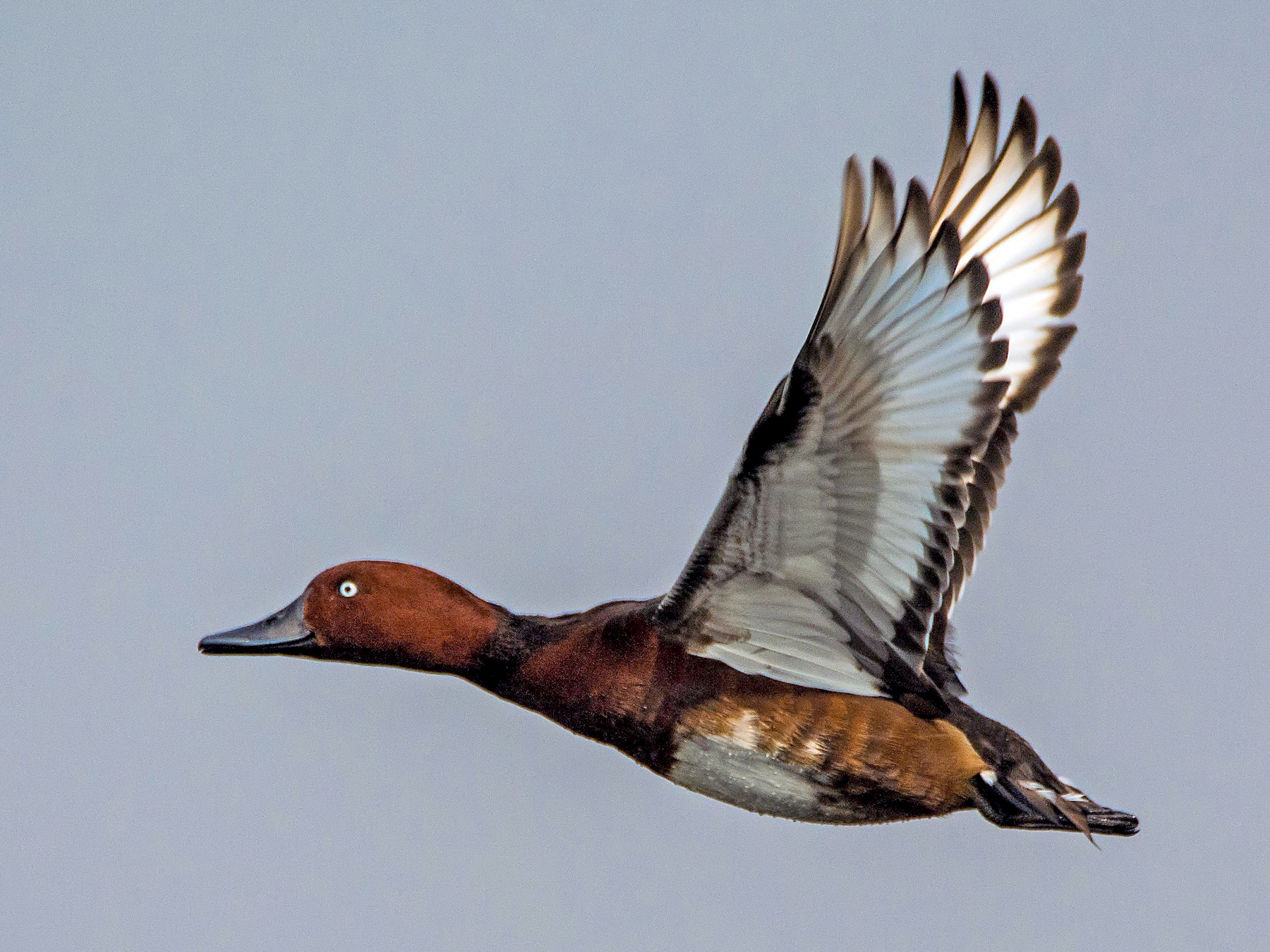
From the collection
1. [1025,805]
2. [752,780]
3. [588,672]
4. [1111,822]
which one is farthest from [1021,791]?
[588,672]

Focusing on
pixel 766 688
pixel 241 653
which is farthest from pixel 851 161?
pixel 241 653

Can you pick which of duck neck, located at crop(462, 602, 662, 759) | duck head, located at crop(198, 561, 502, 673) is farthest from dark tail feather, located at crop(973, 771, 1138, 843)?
duck head, located at crop(198, 561, 502, 673)

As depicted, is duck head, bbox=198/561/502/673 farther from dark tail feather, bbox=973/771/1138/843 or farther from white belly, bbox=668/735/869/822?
dark tail feather, bbox=973/771/1138/843

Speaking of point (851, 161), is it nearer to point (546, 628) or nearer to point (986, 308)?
point (986, 308)

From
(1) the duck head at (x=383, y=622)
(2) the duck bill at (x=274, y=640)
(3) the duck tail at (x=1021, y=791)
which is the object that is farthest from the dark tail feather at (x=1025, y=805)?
(2) the duck bill at (x=274, y=640)

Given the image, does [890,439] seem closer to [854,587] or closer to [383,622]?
[854,587]
